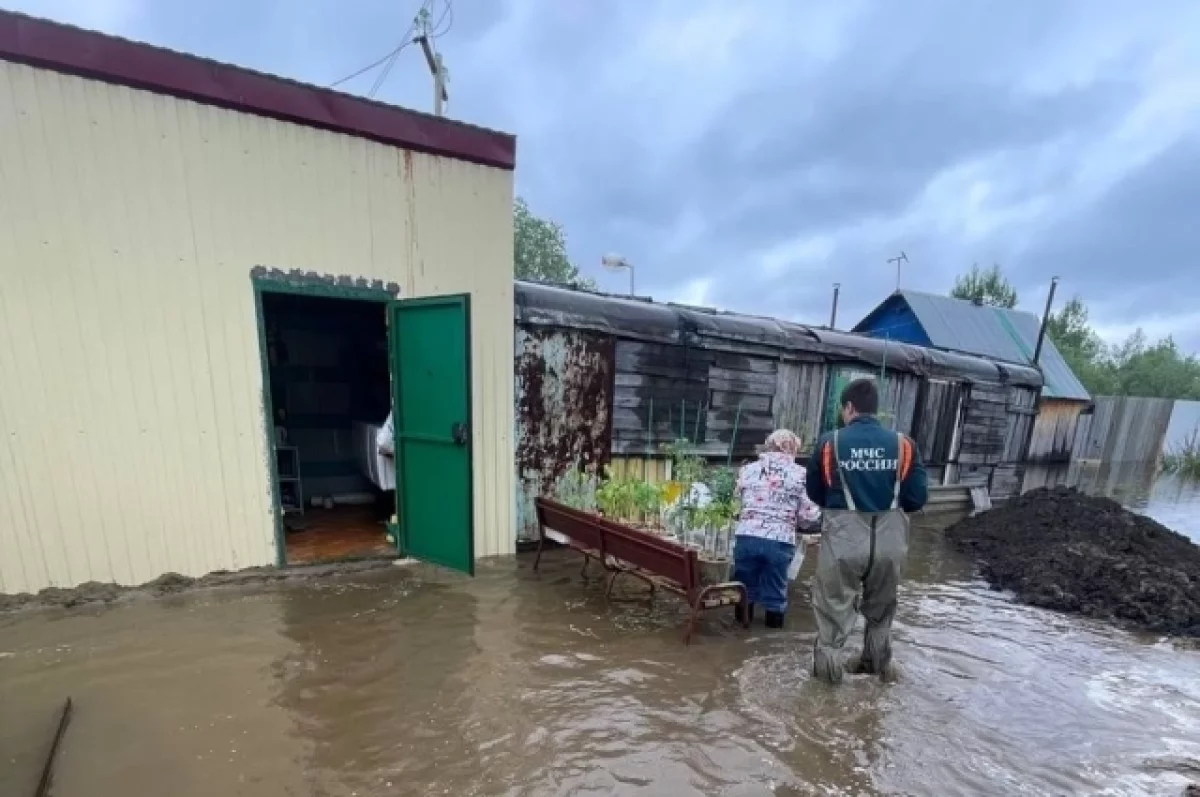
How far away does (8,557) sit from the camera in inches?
152

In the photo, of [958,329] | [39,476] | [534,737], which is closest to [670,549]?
[534,737]

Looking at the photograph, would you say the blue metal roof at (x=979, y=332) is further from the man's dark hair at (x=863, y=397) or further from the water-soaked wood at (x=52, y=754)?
the water-soaked wood at (x=52, y=754)

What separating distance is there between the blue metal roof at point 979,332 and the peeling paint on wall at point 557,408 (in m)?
12.6

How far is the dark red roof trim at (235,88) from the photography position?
143 inches

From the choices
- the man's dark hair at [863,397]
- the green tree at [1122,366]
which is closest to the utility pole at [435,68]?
the man's dark hair at [863,397]

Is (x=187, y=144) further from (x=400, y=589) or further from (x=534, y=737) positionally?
(x=534, y=737)

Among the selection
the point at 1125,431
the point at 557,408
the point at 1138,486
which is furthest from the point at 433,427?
the point at 1125,431

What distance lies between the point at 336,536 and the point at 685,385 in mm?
4579

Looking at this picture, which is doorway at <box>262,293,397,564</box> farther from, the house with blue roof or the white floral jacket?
the house with blue roof

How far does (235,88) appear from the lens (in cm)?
421

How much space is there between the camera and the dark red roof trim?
3.63m

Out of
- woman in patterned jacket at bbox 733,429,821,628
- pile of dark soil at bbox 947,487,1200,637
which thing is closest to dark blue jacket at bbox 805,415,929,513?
woman in patterned jacket at bbox 733,429,821,628

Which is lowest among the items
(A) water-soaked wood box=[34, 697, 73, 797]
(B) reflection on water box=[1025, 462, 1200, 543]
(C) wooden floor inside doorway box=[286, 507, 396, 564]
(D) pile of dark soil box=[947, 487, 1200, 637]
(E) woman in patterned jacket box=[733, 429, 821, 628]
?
(B) reflection on water box=[1025, 462, 1200, 543]

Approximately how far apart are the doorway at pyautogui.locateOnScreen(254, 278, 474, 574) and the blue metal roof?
47.3 ft
